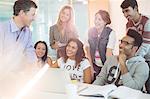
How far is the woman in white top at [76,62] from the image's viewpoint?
7.70ft

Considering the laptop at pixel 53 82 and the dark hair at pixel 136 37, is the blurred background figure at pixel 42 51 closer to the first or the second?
the dark hair at pixel 136 37

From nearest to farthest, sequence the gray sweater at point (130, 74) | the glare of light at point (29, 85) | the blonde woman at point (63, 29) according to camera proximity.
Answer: the glare of light at point (29, 85)
the gray sweater at point (130, 74)
the blonde woman at point (63, 29)

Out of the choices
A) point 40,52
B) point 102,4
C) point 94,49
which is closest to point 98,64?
point 94,49

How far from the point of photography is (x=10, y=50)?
2090 millimetres

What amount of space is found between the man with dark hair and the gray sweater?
24.7 inches

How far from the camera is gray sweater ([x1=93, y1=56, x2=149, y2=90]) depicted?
1.94 meters

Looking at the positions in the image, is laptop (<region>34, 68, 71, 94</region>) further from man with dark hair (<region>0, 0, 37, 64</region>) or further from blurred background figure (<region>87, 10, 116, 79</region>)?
blurred background figure (<region>87, 10, 116, 79</region>)

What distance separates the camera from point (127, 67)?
6.83 feet

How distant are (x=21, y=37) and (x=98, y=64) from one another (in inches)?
37.4

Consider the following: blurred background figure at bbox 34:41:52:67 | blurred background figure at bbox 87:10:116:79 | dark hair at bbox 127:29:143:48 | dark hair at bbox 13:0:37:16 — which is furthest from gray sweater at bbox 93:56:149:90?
dark hair at bbox 13:0:37:16

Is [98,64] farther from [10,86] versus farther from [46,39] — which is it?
[10,86]

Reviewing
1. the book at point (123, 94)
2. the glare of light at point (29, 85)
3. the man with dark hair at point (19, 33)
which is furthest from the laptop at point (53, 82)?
the man with dark hair at point (19, 33)

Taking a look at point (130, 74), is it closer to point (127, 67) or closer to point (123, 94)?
point (127, 67)

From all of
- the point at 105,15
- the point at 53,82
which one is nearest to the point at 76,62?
the point at 105,15
